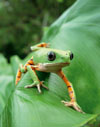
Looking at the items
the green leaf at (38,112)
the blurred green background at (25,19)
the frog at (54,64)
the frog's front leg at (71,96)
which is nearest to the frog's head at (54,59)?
the frog at (54,64)

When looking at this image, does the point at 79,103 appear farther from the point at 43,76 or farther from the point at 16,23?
the point at 16,23

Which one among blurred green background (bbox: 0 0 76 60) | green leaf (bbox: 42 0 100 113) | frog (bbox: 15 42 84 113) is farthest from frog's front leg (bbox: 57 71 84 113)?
blurred green background (bbox: 0 0 76 60)

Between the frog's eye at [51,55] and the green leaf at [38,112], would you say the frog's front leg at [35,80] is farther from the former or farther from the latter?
the frog's eye at [51,55]

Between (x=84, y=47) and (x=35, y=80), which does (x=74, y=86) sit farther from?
(x=84, y=47)

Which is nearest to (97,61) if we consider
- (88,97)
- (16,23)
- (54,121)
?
(88,97)

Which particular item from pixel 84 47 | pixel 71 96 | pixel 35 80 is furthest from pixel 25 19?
pixel 71 96

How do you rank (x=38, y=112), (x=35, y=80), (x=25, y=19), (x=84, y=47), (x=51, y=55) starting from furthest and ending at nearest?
(x=25, y=19) → (x=84, y=47) → (x=35, y=80) → (x=51, y=55) → (x=38, y=112)
